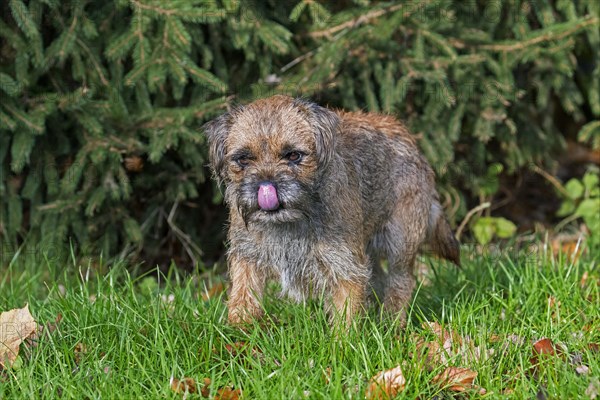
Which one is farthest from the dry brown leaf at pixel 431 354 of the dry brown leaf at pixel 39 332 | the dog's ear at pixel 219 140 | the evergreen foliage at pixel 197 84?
the evergreen foliage at pixel 197 84

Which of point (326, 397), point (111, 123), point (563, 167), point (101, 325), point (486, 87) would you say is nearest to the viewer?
point (326, 397)

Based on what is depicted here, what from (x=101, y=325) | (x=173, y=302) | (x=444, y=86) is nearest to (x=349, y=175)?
(x=173, y=302)

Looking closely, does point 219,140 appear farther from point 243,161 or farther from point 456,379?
point 456,379

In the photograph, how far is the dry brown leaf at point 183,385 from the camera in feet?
10.6

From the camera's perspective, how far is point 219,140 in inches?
156

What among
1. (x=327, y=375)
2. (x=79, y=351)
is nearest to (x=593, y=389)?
(x=327, y=375)

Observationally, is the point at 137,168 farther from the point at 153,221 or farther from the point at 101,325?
the point at 101,325

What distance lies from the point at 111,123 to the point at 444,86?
2.09 meters

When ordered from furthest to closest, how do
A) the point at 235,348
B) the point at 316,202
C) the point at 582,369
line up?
the point at 316,202 → the point at 235,348 → the point at 582,369

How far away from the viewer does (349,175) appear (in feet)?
13.7

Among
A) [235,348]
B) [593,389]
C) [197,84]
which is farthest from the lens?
[197,84]

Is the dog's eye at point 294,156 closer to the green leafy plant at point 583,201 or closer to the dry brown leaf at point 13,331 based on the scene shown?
the dry brown leaf at point 13,331

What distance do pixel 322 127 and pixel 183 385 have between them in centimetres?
126

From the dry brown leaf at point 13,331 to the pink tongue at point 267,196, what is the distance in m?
1.12
